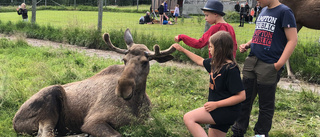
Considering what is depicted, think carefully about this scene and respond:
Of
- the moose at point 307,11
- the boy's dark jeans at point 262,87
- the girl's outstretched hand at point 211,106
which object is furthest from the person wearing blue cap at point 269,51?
the moose at point 307,11

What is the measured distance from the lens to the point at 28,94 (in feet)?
20.2

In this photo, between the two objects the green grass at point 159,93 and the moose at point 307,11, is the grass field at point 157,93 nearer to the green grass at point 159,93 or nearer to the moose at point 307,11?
the green grass at point 159,93

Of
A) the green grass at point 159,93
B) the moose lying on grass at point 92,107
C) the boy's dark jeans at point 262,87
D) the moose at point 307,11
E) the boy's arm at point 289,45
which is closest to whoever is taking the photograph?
the boy's arm at point 289,45

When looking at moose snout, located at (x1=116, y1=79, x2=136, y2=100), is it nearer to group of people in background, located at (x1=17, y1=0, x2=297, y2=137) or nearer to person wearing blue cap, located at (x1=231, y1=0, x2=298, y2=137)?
group of people in background, located at (x1=17, y1=0, x2=297, y2=137)

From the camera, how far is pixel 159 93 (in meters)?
7.02

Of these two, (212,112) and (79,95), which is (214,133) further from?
(79,95)

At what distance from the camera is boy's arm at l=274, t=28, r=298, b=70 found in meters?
4.05

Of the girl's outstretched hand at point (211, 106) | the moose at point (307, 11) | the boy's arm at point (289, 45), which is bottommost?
the girl's outstretched hand at point (211, 106)

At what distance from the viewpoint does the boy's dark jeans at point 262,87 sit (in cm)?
431

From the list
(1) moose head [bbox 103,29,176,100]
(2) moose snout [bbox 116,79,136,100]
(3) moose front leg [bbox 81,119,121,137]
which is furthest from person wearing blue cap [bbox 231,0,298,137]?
(3) moose front leg [bbox 81,119,121,137]

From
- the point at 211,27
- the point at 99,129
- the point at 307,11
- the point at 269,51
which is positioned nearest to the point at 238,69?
the point at 269,51

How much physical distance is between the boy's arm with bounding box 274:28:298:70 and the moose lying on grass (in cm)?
152

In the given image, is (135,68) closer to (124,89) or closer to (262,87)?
(124,89)

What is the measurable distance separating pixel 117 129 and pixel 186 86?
3214 millimetres
